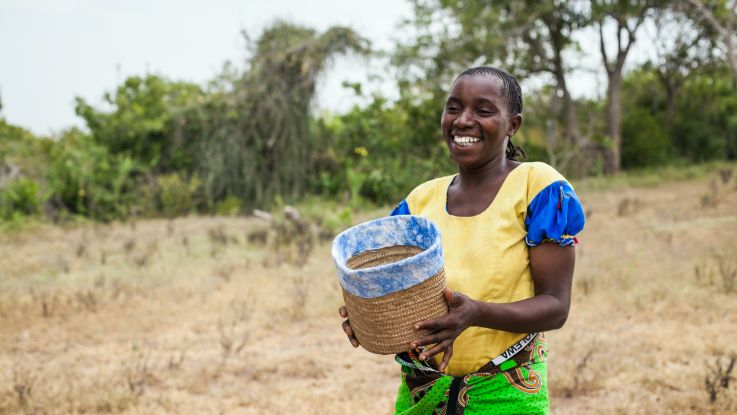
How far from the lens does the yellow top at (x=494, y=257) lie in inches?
59.9

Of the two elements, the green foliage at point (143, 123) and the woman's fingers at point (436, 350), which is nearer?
the woman's fingers at point (436, 350)

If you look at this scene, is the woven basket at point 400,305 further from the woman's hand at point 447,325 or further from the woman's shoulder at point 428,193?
the woman's shoulder at point 428,193

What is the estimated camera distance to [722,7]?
1714 centimetres

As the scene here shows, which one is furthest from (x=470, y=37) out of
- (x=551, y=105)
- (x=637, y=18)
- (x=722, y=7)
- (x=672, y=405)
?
(x=672, y=405)

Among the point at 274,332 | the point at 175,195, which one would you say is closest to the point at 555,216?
the point at 274,332

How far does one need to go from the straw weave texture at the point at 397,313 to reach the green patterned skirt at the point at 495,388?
0.25 m

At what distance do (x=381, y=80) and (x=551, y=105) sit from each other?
34.4 feet

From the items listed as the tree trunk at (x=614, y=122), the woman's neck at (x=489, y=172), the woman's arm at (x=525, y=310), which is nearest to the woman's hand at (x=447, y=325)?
the woman's arm at (x=525, y=310)

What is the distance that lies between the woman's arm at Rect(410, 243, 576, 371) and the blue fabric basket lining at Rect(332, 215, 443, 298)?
84mm

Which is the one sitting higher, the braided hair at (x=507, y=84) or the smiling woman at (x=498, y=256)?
the braided hair at (x=507, y=84)

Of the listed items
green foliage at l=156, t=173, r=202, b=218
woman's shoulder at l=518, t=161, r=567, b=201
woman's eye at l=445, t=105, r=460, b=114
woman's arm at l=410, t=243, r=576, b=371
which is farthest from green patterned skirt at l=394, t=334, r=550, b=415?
green foliage at l=156, t=173, r=202, b=218

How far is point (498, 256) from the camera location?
1516 millimetres

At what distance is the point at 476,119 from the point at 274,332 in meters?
4.19

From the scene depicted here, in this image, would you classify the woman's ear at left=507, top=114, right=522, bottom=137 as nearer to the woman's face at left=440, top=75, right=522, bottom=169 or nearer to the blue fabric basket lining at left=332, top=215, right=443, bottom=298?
the woman's face at left=440, top=75, right=522, bottom=169
